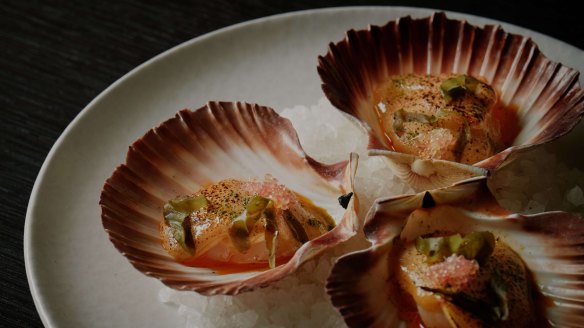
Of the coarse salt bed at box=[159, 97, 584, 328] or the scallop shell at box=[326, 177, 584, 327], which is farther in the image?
the coarse salt bed at box=[159, 97, 584, 328]

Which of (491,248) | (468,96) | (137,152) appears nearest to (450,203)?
(491,248)

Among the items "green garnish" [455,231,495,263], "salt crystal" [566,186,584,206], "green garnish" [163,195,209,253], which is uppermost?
"green garnish" [163,195,209,253]

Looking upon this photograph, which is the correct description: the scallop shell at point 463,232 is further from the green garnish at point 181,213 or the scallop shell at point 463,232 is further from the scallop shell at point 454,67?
the green garnish at point 181,213

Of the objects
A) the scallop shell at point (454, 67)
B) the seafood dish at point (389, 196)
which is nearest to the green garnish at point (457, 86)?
the seafood dish at point (389, 196)

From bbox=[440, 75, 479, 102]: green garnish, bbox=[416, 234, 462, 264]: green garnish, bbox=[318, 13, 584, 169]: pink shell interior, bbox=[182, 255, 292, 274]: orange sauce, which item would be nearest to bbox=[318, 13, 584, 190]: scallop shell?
bbox=[318, 13, 584, 169]: pink shell interior

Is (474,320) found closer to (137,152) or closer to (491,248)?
(491,248)

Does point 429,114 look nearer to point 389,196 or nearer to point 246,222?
point 389,196

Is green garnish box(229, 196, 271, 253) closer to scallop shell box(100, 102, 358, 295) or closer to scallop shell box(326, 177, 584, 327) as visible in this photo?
scallop shell box(100, 102, 358, 295)
